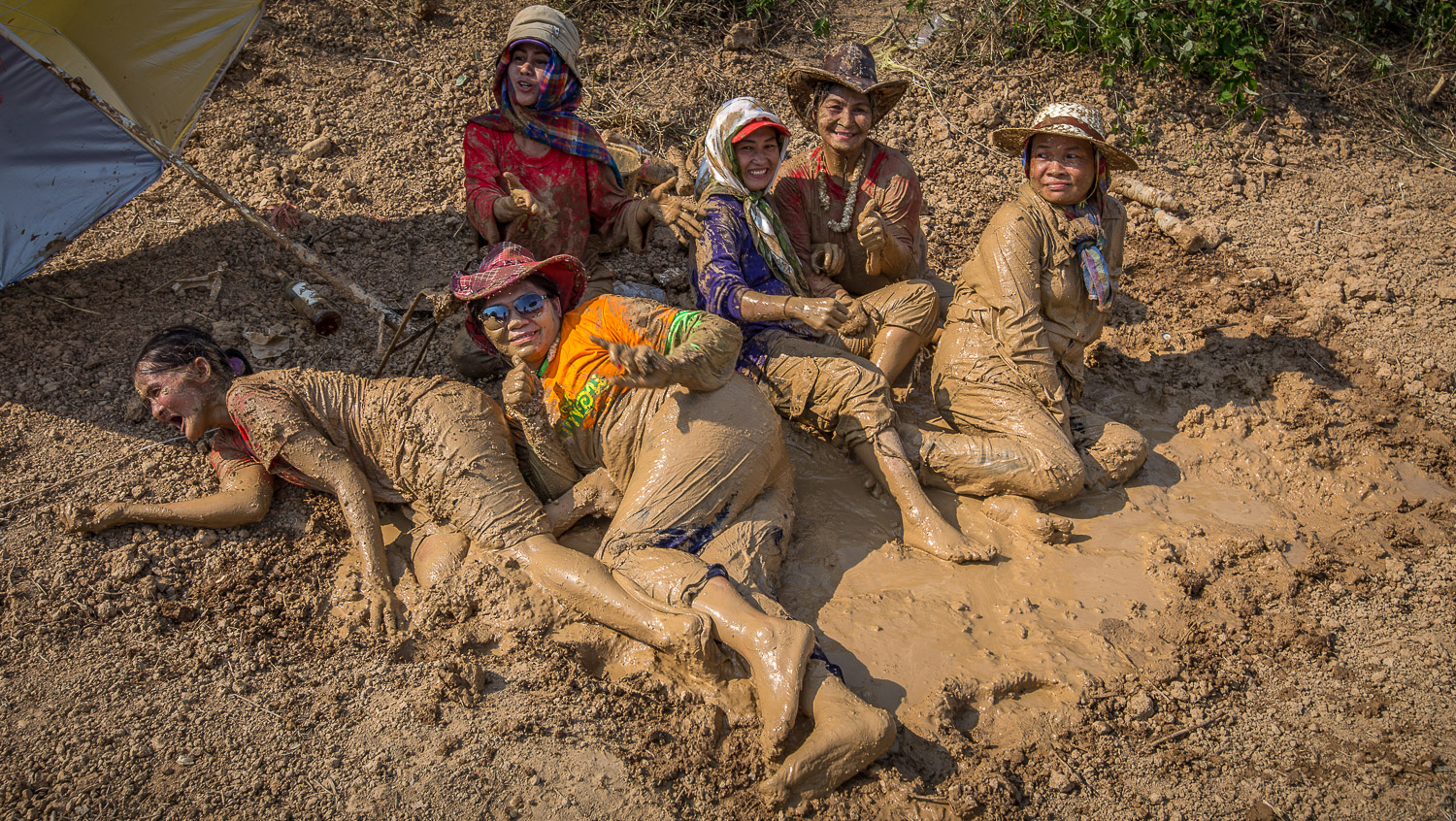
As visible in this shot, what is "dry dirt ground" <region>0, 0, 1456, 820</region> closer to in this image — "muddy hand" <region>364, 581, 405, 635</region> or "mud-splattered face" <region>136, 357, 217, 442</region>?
"muddy hand" <region>364, 581, 405, 635</region>

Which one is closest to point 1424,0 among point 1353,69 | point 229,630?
point 1353,69

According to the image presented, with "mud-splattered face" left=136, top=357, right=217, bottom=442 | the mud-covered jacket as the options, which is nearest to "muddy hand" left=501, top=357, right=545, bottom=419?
"mud-splattered face" left=136, top=357, right=217, bottom=442

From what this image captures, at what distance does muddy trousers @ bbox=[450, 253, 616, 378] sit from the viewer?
172 inches

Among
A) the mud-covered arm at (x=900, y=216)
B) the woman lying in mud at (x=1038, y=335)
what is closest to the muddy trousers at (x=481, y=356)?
the mud-covered arm at (x=900, y=216)

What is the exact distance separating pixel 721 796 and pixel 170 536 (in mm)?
2397

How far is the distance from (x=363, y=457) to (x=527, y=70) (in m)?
1.90

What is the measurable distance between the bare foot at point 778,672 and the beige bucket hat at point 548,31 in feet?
9.25

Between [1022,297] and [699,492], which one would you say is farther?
[1022,297]

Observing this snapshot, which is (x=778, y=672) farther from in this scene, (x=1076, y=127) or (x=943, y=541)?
(x=1076, y=127)

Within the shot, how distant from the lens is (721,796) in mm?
2723

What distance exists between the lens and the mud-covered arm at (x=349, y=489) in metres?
3.45

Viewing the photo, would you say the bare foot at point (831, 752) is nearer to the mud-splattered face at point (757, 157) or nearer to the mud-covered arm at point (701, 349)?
the mud-covered arm at point (701, 349)

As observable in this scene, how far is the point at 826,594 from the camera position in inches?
135

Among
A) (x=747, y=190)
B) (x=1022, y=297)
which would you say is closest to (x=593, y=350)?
(x=747, y=190)
